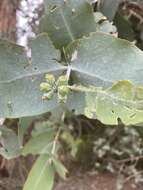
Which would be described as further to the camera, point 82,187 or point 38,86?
point 82,187

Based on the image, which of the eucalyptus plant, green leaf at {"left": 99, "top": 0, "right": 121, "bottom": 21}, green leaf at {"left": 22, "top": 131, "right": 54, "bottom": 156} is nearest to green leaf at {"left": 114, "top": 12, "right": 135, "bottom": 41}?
green leaf at {"left": 99, "top": 0, "right": 121, "bottom": 21}

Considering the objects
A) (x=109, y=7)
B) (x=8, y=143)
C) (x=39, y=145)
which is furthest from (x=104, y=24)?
(x=39, y=145)

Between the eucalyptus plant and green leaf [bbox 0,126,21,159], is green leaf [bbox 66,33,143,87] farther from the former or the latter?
green leaf [bbox 0,126,21,159]

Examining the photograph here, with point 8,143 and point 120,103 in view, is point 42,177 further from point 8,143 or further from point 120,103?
point 120,103

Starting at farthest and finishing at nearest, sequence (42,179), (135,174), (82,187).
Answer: (82,187), (135,174), (42,179)

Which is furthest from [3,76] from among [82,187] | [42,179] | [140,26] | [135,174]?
[82,187]

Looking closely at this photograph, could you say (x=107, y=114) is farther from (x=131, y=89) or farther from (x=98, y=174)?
(x=98, y=174)

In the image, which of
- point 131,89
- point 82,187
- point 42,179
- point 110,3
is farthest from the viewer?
point 82,187

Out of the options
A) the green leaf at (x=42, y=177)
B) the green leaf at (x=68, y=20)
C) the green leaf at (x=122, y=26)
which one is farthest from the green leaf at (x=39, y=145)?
the green leaf at (x=68, y=20)

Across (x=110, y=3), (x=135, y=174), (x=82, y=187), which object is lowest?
(x=82, y=187)
